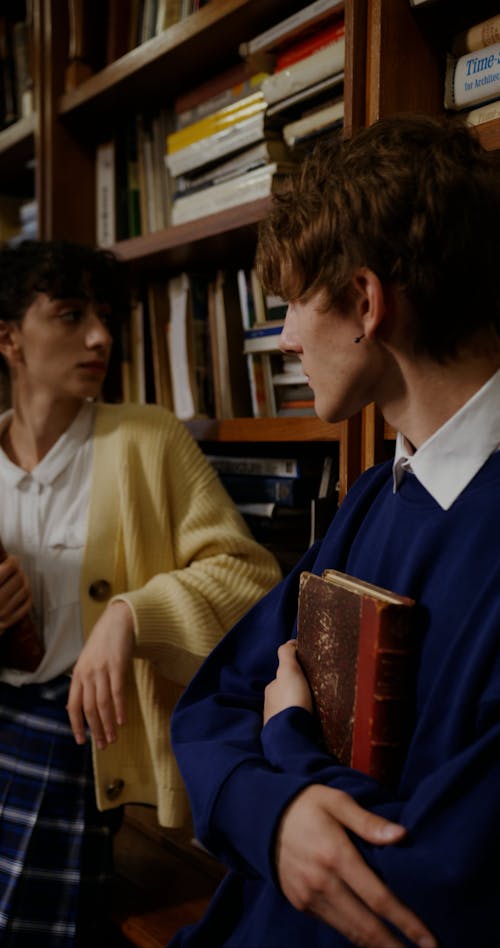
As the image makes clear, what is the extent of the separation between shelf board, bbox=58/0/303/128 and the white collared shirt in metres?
0.80

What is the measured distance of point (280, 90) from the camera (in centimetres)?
142

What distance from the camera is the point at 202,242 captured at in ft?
5.28

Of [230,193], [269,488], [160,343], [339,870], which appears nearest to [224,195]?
[230,193]


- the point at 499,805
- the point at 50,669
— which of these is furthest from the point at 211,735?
the point at 50,669

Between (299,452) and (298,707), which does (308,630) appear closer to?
→ (298,707)

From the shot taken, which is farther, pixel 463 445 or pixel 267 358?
pixel 267 358

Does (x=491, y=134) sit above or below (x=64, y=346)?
above

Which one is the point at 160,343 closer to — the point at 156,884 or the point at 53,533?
the point at 53,533

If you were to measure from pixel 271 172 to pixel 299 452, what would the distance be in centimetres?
54

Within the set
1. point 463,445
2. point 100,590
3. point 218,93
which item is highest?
point 218,93

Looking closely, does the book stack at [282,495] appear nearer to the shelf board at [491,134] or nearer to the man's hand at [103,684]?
the man's hand at [103,684]

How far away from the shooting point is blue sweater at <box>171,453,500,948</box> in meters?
0.60

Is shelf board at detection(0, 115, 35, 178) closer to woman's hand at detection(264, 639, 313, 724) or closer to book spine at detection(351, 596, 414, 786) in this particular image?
woman's hand at detection(264, 639, 313, 724)

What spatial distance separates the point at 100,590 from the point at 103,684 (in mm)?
226
